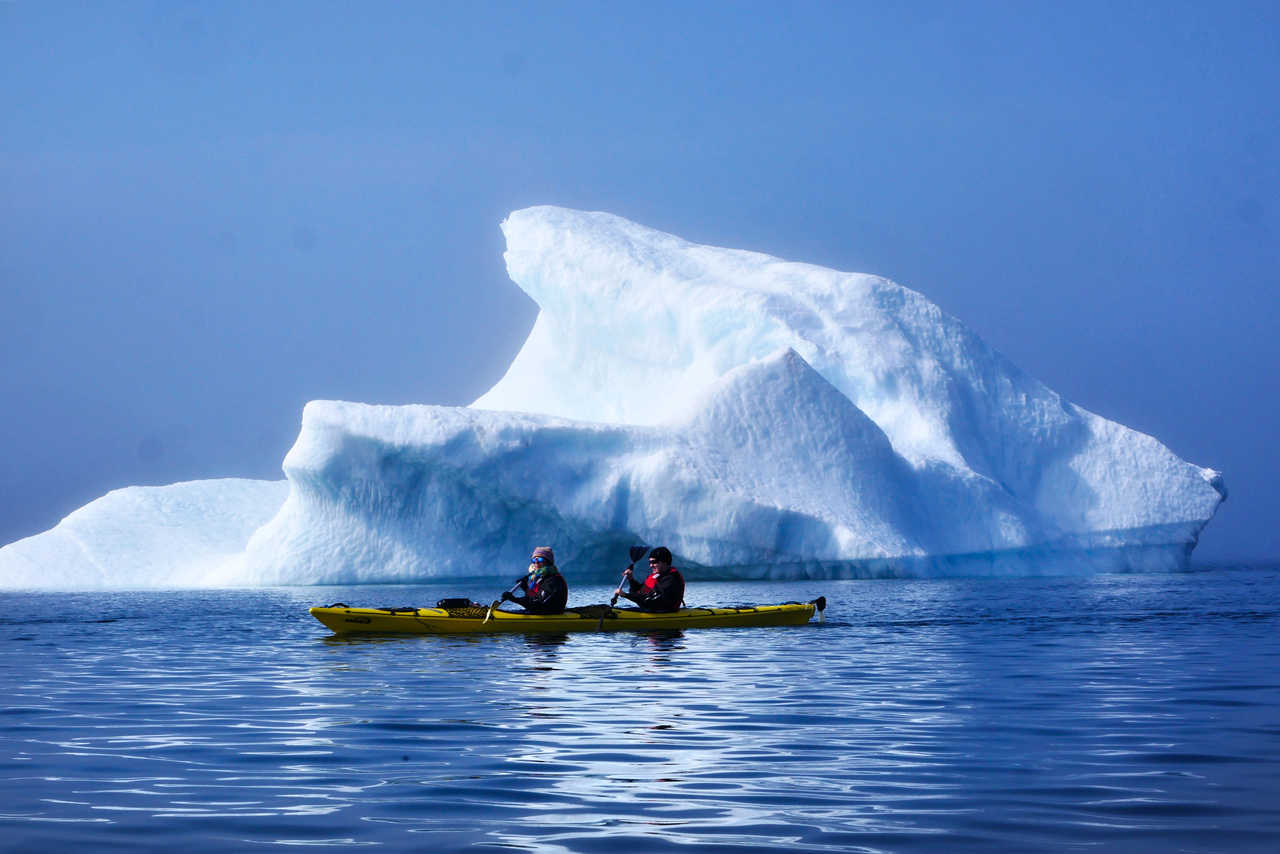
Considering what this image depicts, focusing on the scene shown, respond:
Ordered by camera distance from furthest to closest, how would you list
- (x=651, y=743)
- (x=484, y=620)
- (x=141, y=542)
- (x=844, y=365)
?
(x=141, y=542), (x=844, y=365), (x=484, y=620), (x=651, y=743)

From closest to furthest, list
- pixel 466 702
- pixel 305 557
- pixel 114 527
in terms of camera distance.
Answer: pixel 466 702 → pixel 305 557 → pixel 114 527

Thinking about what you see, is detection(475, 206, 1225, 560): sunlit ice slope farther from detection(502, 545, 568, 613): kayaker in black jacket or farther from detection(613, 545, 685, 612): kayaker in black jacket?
detection(502, 545, 568, 613): kayaker in black jacket

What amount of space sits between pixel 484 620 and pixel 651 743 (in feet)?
28.4

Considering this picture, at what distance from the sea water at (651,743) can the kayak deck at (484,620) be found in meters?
0.22

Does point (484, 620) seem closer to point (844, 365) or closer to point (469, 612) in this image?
point (469, 612)

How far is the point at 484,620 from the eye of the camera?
52.2ft

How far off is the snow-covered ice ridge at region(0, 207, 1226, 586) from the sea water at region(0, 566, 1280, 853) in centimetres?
1302

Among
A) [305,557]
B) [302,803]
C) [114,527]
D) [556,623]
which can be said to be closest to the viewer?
[302,803]

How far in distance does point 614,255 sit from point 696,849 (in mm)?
33101

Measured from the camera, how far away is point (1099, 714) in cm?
859

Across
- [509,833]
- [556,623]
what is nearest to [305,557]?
[556,623]

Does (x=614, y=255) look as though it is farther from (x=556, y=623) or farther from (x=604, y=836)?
(x=604, y=836)

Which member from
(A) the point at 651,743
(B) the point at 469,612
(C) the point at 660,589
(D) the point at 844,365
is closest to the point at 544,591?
(B) the point at 469,612

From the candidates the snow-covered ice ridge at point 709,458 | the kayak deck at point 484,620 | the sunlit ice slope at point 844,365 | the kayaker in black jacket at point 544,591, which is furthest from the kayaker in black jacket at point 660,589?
the sunlit ice slope at point 844,365
